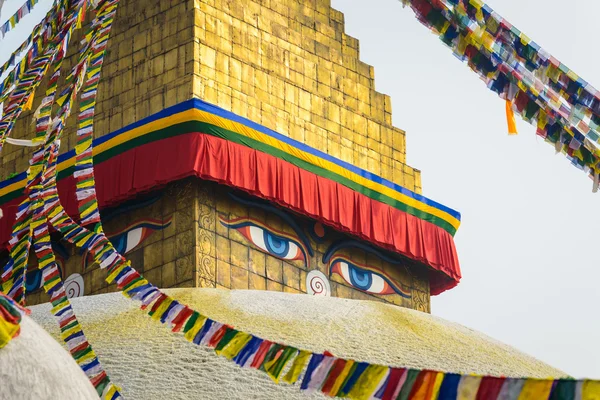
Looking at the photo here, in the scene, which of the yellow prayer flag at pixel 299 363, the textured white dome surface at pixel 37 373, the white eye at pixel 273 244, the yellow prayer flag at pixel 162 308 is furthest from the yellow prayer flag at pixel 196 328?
the white eye at pixel 273 244

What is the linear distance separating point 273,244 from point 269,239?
0.19ft

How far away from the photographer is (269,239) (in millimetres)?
12273

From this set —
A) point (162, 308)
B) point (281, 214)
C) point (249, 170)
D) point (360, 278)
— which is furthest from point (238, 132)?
point (162, 308)

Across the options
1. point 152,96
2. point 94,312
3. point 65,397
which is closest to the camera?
point 65,397

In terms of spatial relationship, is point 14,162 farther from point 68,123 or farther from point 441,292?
point 441,292

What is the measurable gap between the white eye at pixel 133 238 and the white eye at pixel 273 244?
98 cm

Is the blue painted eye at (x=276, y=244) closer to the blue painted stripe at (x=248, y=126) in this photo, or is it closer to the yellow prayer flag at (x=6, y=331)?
the blue painted stripe at (x=248, y=126)

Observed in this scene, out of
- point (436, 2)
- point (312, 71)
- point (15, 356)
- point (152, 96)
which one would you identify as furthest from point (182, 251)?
point (15, 356)

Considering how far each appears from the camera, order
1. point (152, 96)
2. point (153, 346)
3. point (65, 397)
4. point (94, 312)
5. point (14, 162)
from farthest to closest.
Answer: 1. point (14, 162)
2. point (152, 96)
3. point (94, 312)
4. point (153, 346)
5. point (65, 397)

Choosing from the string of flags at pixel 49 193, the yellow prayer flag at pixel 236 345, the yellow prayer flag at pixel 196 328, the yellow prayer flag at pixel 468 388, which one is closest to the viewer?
the yellow prayer flag at pixel 468 388

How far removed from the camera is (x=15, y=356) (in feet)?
13.4

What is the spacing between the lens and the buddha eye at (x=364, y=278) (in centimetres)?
1283

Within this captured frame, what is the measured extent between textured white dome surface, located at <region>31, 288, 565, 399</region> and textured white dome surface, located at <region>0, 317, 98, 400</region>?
3838 mm

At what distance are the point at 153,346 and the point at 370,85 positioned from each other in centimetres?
603
